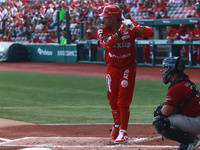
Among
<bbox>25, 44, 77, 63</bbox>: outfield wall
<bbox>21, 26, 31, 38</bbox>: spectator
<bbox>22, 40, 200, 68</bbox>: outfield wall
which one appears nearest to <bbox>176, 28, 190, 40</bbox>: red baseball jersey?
<bbox>22, 40, 200, 68</bbox>: outfield wall

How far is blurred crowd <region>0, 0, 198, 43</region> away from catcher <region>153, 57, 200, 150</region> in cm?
1533

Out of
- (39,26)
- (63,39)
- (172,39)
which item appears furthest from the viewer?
(39,26)

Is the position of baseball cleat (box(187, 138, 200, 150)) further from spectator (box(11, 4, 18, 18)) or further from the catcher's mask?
spectator (box(11, 4, 18, 18))

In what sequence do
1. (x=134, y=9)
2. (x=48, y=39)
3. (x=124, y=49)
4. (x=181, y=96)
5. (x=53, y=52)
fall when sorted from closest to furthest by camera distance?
(x=181, y=96)
(x=124, y=49)
(x=134, y=9)
(x=53, y=52)
(x=48, y=39)

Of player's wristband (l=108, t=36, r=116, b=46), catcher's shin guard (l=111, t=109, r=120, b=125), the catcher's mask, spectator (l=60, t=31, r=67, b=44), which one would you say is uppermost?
player's wristband (l=108, t=36, r=116, b=46)

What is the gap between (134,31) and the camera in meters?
5.71

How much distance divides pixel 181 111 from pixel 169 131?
0.30 m

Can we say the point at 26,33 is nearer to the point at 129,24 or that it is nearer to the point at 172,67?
the point at 129,24

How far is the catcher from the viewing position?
4.56 meters

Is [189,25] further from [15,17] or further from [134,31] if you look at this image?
[15,17]

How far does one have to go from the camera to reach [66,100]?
10.2m

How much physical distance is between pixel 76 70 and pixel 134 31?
13008 mm

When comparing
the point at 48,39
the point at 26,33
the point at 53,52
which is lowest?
the point at 53,52

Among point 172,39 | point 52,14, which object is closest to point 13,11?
point 52,14
